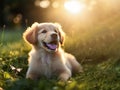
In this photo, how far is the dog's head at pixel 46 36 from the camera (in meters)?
8.85

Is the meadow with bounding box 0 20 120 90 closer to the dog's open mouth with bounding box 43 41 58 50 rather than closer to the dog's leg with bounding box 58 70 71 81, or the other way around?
the dog's leg with bounding box 58 70 71 81

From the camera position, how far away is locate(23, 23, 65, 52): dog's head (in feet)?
29.0

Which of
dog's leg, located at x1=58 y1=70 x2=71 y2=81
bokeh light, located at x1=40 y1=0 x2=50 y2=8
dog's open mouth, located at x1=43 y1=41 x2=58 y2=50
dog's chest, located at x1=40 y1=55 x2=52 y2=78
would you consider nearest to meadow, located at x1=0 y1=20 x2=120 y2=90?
dog's leg, located at x1=58 y1=70 x2=71 y2=81

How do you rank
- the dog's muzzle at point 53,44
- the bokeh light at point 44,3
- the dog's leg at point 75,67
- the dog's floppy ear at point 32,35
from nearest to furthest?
the dog's muzzle at point 53,44, the dog's floppy ear at point 32,35, the dog's leg at point 75,67, the bokeh light at point 44,3

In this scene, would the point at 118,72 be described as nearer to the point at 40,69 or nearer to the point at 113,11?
the point at 40,69

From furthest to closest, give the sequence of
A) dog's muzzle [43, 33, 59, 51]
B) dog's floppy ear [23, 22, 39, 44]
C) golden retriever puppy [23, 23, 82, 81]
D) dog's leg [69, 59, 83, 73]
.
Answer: dog's leg [69, 59, 83, 73] → dog's floppy ear [23, 22, 39, 44] → golden retriever puppy [23, 23, 82, 81] → dog's muzzle [43, 33, 59, 51]

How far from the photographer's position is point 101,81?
848 centimetres

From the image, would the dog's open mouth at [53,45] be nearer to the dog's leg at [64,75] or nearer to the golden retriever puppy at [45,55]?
the golden retriever puppy at [45,55]

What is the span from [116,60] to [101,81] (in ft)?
5.82

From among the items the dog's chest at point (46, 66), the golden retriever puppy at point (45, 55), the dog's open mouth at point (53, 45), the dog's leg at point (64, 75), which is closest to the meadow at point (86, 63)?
the dog's leg at point (64, 75)

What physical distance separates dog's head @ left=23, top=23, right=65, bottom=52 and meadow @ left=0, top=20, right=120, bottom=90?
690 millimetres

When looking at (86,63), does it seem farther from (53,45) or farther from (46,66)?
(53,45)

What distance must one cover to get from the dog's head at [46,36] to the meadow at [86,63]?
2.26 feet

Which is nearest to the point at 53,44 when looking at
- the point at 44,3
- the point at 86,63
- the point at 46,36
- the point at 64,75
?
the point at 46,36
